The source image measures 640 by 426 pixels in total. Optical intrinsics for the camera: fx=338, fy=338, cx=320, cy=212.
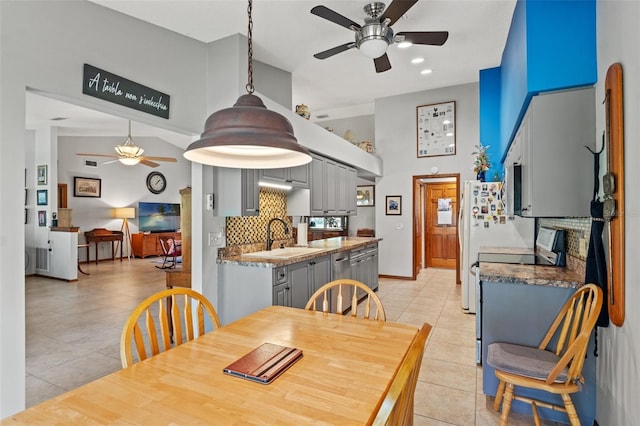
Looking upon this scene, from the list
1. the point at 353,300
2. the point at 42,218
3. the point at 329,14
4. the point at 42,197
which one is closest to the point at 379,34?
Answer: the point at 329,14

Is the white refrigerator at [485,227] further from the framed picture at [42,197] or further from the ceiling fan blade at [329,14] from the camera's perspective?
the framed picture at [42,197]

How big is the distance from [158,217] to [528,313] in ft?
34.3

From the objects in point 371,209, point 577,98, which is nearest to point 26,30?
point 577,98

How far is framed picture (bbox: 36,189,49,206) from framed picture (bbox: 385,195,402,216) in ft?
22.5

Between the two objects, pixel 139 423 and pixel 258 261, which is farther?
pixel 258 261

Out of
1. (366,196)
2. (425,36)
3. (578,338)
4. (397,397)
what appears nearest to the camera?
(397,397)

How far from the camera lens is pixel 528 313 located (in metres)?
2.29

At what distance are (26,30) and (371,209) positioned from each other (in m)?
6.75

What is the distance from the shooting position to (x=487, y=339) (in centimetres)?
240

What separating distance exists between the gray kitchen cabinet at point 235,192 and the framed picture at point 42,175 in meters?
5.66

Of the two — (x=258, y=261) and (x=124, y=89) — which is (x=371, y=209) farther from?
(x=124, y=89)

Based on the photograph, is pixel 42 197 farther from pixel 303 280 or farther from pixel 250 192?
pixel 303 280

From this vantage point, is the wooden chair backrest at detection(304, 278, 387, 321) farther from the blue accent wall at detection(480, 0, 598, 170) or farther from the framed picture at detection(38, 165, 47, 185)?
the framed picture at detection(38, 165, 47, 185)

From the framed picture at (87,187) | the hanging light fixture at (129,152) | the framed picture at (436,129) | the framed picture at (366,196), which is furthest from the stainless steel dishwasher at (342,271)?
the framed picture at (87,187)
